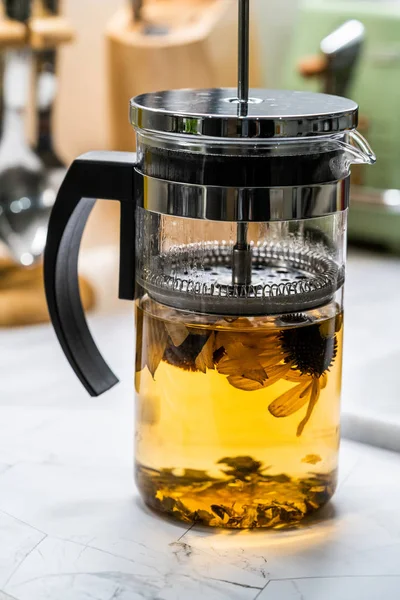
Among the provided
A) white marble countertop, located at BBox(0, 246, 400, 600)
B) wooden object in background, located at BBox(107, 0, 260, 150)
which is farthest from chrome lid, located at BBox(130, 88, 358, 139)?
wooden object in background, located at BBox(107, 0, 260, 150)

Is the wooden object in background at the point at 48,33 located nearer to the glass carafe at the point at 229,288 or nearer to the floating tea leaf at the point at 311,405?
the glass carafe at the point at 229,288

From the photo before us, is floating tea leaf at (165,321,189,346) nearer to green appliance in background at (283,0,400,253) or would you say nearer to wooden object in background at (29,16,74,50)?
wooden object in background at (29,16,74,50)

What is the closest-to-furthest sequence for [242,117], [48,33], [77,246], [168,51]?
[242,117]
[77,246]
[48,33]
[168,51]

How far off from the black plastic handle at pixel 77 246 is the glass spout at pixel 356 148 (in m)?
0.12

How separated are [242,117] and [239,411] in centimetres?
16

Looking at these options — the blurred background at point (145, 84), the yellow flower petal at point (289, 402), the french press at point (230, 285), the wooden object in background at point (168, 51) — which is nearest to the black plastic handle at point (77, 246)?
the french press at point (230, 285)

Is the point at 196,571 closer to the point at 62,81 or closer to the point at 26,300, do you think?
the point at 26,300

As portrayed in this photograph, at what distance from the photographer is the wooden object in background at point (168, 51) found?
124 cm

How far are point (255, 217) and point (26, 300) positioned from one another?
57 cm

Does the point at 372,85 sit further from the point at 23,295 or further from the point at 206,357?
the point at 206,357

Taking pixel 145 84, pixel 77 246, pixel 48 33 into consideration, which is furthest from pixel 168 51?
pixel 77 246

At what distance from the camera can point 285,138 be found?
482 millimetres

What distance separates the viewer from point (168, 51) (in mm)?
1234

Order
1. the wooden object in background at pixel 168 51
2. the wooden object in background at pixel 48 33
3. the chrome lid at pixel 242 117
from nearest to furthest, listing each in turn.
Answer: the chrome lid at pixel 242 117, the wooden object in background at pixel 48 33, the wooden object in background at pixel 168 51
